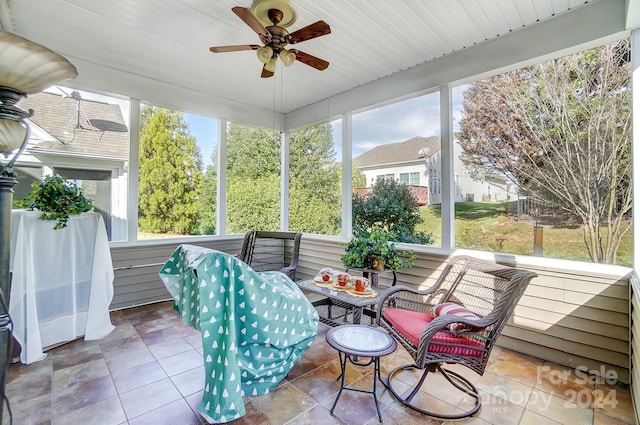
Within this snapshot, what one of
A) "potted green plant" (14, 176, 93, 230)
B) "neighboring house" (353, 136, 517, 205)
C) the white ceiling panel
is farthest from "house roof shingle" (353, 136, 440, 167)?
"potted green plant" (14, 176, 93, 230)

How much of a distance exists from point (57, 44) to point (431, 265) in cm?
488

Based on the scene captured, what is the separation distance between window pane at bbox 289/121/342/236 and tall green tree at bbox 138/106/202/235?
1671 mm

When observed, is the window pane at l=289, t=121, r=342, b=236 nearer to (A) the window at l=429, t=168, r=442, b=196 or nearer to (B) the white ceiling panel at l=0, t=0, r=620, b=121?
(B) the white ceiling panel at l=0, t=0, r=620, b=121

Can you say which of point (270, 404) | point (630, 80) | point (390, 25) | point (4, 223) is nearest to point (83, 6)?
point (4, 223)

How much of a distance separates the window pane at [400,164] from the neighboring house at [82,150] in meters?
3.32

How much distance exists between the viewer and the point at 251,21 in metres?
2.29

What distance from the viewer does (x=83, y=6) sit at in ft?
8.84

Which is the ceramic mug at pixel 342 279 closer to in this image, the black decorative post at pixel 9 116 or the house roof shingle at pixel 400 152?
the house roof shingle at pixel 400 152

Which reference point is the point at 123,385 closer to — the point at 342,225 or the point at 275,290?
the point at 275,290

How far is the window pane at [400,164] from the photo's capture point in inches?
148

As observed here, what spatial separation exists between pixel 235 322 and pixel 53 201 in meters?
2.21

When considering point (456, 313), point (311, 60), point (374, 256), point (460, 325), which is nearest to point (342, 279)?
point (374, 256)

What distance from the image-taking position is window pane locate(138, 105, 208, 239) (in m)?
4.23

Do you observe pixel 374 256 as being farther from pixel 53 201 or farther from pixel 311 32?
pixel 53 201
